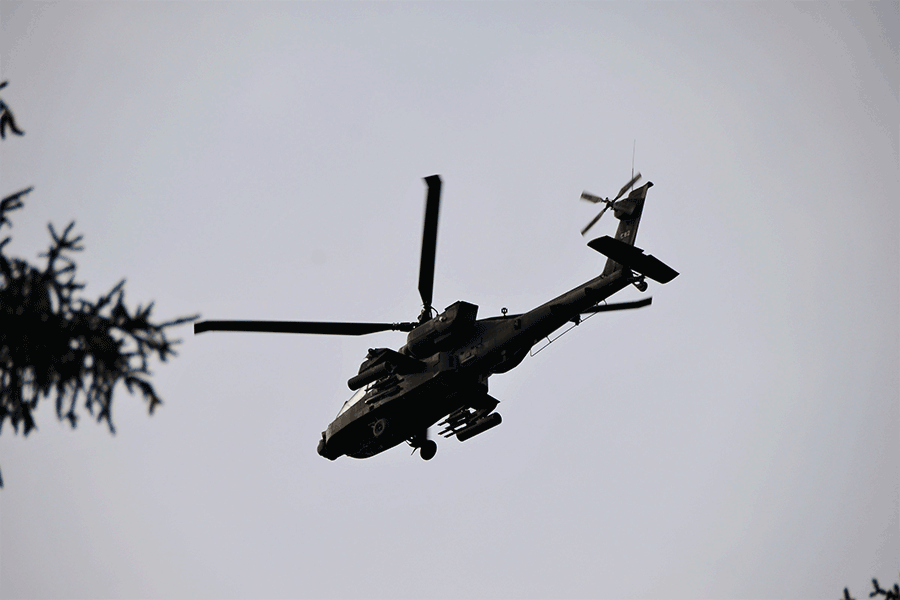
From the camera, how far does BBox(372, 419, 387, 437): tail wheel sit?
2197 centimetres

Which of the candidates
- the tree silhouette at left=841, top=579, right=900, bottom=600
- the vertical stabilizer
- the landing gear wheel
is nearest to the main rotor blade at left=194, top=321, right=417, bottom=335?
the landing gear wheel

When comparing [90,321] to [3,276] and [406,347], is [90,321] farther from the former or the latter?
[406,347]

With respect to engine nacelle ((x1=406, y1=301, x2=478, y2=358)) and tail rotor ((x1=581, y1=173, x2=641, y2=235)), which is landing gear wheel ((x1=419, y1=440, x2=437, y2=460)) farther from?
tail rotor ((x1=581, y1=173, x2=641, y2=235))

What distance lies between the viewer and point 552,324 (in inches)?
795

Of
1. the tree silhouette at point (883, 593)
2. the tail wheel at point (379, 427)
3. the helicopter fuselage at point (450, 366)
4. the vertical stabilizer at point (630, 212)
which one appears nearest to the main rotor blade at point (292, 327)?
the helicopter fuselage at point (450, 366)

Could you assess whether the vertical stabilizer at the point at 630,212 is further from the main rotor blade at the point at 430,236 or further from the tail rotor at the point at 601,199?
the main rotor blade at the point at 430,236

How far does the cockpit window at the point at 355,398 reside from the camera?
23.0 m

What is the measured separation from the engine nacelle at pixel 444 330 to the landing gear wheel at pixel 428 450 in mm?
2871

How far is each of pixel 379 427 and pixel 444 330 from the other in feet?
10.8

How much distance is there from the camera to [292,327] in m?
19.2

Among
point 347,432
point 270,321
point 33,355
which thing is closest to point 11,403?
point 33,355

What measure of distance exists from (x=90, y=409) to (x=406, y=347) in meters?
12.3

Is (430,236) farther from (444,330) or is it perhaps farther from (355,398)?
(355,398)

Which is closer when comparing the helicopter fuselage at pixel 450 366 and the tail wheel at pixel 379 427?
the helicopter fuselage at pixel 450 366
